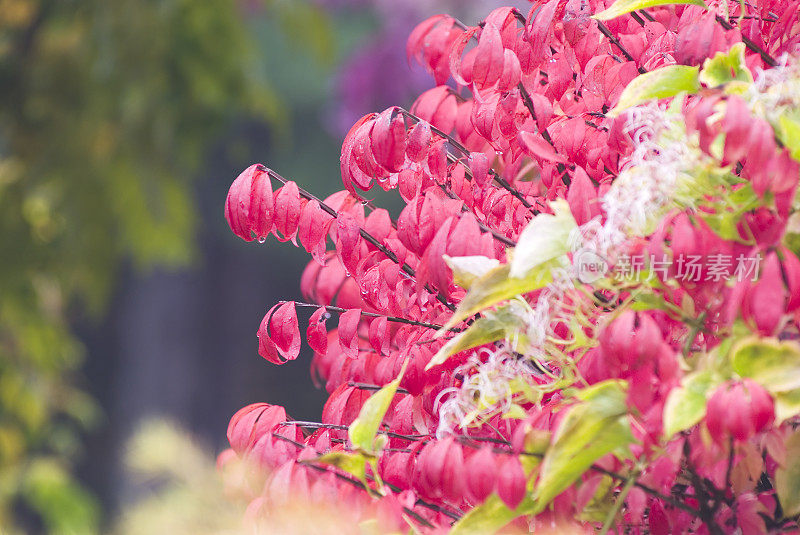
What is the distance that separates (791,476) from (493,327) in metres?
0.23

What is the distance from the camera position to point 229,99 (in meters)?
2.24

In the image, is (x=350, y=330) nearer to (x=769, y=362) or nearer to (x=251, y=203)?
(x=251, y=203)

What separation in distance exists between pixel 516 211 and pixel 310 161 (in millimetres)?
3825

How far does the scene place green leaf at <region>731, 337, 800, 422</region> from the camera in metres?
0.52

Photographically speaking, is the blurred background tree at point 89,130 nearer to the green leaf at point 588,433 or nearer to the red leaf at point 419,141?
the red leaf at point 419,141

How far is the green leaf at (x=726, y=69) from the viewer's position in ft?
1.98

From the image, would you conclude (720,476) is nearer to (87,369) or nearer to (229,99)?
(229,99)

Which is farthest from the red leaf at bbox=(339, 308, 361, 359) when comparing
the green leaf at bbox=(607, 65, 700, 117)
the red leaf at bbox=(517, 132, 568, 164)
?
the green leaf at bbox=(607, 65, 700, 117)

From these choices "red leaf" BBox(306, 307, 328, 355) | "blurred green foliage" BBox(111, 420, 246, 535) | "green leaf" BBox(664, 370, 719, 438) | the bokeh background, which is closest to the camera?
"green leaf" BBox(664, 370, 719, 438)

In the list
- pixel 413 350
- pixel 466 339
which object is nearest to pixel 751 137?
pixel 466 339

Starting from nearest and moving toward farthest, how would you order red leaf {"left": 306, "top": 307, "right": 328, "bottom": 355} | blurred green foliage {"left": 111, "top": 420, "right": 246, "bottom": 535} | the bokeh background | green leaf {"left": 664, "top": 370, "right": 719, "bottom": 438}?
green leaf {"left": 664, "top": 370, "right": 719, "bottom": 438}, blurred green foliage {"left": 111, "top": 420, "right": 246, "bottom": 535}, red leaf {"left": 306, "top": 307, "right": 328, "bottom": 355}, the bokeh background

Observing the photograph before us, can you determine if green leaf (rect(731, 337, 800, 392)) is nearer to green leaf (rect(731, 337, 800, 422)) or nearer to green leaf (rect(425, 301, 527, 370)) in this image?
green leaf (rect(731, 337, 800, 422))

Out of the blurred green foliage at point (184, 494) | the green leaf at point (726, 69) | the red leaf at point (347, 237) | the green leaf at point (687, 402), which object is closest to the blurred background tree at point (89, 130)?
the blurred green foliage at point (184, 494)

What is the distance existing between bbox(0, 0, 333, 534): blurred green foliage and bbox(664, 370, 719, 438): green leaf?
5.79 ft
